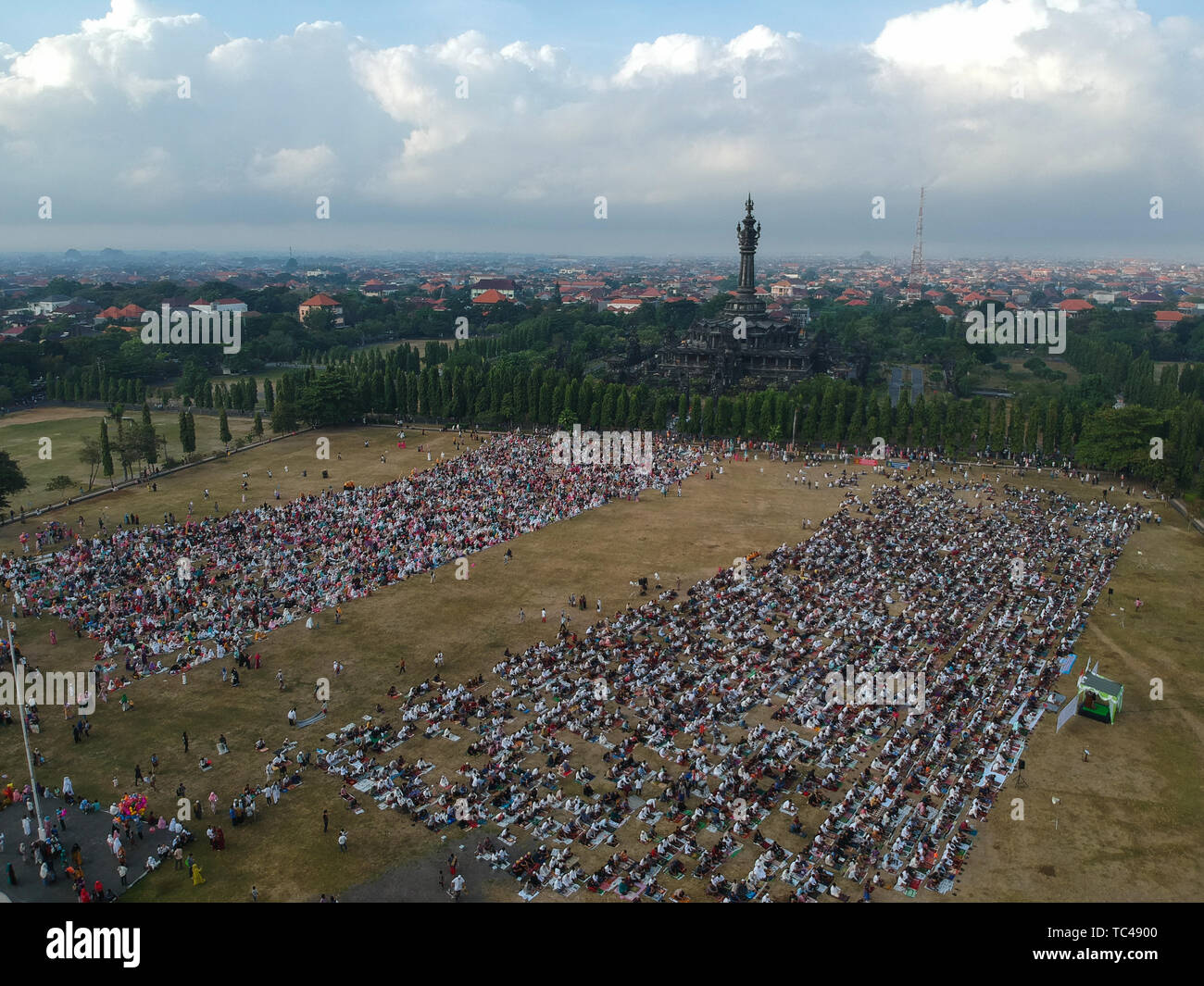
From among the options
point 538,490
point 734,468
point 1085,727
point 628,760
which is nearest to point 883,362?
point 734,468

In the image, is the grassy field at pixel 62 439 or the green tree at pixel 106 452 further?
the green tree at pixel 106 452

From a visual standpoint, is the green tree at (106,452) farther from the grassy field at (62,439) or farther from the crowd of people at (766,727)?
the crowd of people at (766,727)

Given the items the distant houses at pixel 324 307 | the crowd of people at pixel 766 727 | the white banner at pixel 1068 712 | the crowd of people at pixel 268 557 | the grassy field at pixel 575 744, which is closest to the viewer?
the grassy field at pixel 575 744

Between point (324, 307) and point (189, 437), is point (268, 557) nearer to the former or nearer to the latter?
point (189, 437)

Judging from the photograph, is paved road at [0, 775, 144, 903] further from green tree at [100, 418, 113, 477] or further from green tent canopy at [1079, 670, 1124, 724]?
green tree at [100, 418, 113, 477]

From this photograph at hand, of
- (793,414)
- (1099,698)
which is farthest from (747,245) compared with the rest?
(1099,698)

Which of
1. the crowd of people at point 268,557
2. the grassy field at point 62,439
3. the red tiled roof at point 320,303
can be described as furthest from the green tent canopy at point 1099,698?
the red tiled roof at point 320,303

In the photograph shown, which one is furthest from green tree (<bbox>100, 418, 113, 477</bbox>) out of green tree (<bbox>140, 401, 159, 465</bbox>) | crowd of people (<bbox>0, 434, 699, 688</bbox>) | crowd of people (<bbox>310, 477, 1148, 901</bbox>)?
crowd of people (<bbox>310, 477, 1148, 901</bbox>)
